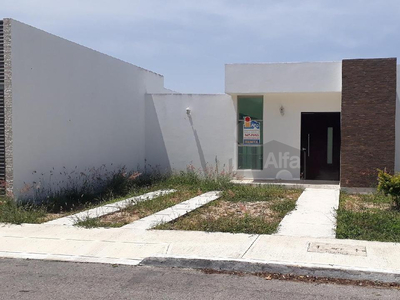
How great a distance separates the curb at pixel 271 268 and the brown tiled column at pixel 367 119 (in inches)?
340

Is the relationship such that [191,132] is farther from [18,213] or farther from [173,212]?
[18,213]

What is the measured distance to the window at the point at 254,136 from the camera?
16.9 metres

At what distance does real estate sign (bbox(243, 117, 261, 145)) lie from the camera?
664 inches

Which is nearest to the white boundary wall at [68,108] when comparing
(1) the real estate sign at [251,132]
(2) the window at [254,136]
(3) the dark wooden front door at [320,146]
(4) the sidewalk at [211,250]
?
(4) the sidewalk at [211,250]

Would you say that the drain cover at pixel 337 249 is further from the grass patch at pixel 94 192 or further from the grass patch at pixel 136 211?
the grass patch at pixel 94 192

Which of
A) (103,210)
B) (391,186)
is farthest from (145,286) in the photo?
(391,186)

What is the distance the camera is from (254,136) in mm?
16875

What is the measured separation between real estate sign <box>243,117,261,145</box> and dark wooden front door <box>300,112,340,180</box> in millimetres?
1524

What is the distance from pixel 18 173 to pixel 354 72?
31.6 ft

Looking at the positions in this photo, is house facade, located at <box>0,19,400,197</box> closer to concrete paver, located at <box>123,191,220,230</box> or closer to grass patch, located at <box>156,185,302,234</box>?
grass patch, located at <box>156,185,302,234</box>

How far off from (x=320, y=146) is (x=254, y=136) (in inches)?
88.4

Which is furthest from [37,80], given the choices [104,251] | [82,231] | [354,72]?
[354,72]

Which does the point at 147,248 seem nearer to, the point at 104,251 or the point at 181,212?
the point at 104,251

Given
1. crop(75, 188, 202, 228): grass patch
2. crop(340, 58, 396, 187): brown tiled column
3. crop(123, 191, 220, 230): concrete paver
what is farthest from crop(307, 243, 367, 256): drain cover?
crop(340, 58, 396, 187): brown tiled column
